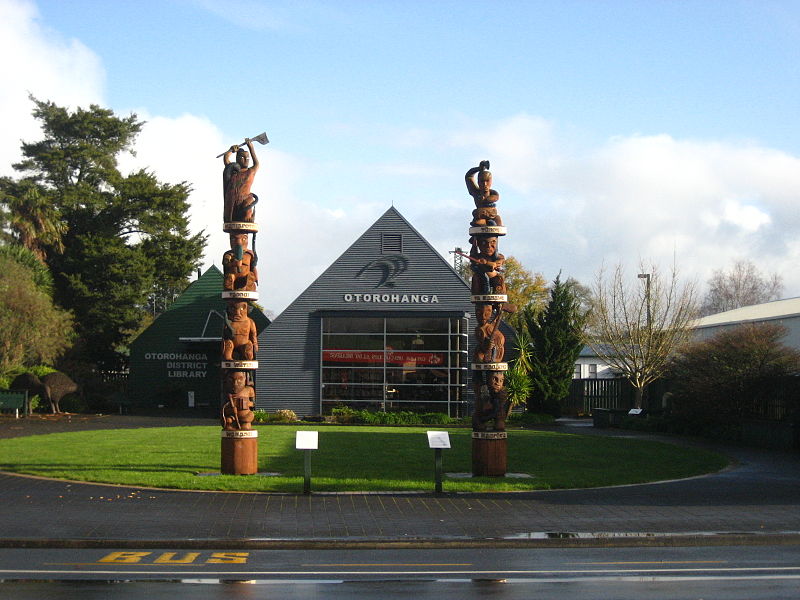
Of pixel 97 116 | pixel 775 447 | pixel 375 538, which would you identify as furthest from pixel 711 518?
pixel 97 116

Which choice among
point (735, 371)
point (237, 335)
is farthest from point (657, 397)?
point (237, 335)

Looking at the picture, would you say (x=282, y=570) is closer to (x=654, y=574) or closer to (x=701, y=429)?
(x=654, y=574)

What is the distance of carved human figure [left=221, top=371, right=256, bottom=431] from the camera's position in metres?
18.1

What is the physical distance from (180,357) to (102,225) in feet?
44.7

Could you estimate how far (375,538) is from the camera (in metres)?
12.3

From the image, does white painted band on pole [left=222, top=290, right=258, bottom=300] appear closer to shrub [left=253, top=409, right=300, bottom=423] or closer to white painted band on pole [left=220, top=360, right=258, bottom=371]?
white painted band on pole [left=220, top=360, right=258, bottom=371]

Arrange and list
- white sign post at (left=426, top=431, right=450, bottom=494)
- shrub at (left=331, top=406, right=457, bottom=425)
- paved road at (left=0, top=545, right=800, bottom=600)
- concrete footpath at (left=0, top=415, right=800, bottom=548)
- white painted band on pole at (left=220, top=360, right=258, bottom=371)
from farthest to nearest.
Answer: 1. shrub at (left=331, top=406, right=457, bottom=425)
2. white painted band on pole at (left=220, top=360, right=258, bottom=371)
3. white sign post at (left=426, top=431, right=450, bottom=494)
4. concrete footpath at (left=0, top=415, right=800, bottom=548)
5. paved road at (left=0, top=545, right=800, bottom=600)

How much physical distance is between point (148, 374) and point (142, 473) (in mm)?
30294

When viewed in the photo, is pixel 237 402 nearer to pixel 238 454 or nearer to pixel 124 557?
pixel 238 454

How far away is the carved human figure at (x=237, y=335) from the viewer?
18500 mm

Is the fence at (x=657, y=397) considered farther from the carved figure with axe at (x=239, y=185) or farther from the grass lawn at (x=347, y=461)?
the carved figure with axe at (x=239, y=185)

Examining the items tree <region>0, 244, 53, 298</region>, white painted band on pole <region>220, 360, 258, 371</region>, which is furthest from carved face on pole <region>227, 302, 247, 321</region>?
tree <region>0, 244, 53, 298</region>

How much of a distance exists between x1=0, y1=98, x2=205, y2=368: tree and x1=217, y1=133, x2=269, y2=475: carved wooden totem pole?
37.0 metres

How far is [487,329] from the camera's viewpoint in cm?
1870
